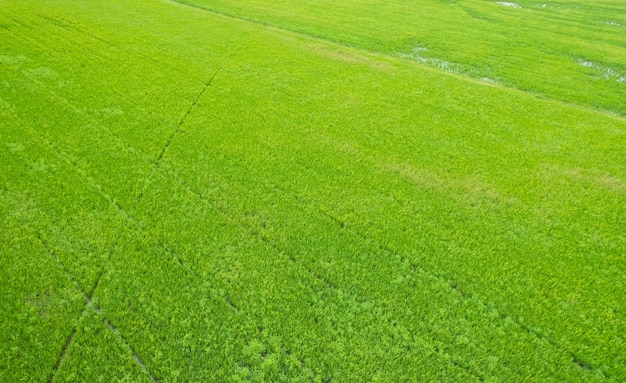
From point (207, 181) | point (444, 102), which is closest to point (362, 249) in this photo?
point (207, 181)

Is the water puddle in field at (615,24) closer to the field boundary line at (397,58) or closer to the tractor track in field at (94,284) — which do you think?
the field boundary line at (397,58)

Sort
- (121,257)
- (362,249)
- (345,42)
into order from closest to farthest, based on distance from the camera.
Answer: (121,257), (362,249), (345,42)

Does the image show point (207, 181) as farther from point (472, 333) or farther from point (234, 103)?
point (472, 333)

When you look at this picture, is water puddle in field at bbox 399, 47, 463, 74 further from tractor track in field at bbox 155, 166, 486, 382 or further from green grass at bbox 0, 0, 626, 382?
tractor track in field at bbox 155, 166, 486, 382

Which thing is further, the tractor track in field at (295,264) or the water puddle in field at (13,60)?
the water puddle in field at (13,60)

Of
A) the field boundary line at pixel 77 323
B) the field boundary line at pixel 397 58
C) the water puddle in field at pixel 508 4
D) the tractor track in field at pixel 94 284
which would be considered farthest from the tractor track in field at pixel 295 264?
the water puddle in field at pixel 508 4
